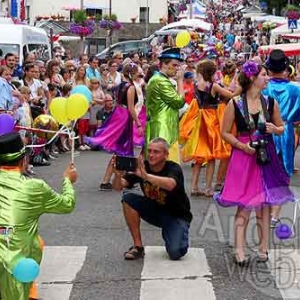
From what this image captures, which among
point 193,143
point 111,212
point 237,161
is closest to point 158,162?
point 237,161

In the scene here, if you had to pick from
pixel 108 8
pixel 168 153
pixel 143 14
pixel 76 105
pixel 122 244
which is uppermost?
pixel 76 105

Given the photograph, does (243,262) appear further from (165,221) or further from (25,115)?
(25,115)

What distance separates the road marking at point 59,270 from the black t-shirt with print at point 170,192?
2.71ft

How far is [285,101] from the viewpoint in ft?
27.4

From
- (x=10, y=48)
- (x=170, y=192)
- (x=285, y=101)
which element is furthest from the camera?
(x=10, y=48)

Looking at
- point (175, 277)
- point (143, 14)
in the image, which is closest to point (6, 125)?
point (175, 277)

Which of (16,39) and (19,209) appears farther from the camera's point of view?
(16,39)

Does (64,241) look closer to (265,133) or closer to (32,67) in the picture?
(265,133)

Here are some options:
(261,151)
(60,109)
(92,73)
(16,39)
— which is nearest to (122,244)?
(261,151)

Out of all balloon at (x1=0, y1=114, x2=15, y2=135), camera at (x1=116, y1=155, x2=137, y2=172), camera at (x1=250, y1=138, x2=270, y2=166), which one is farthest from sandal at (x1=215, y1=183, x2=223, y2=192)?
balloon at (x1=0, y1=114, x2=15, y2=135)

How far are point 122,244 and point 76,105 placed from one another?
6.94 ft

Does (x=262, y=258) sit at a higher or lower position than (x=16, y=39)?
lower

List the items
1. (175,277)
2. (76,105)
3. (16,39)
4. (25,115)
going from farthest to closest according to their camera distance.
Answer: (16,39) → (25,115) → (175,277) → (76,105)

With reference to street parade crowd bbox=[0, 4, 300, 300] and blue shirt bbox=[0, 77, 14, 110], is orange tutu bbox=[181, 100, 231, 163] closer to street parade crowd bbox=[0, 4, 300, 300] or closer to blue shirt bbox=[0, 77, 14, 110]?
street parade crowd bbox=[0, 4, 300, 300]
